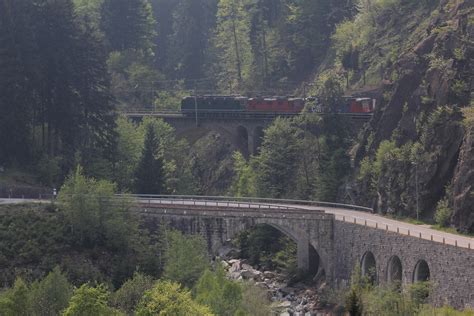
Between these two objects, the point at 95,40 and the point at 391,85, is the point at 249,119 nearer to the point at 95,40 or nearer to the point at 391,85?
the point at 95,40

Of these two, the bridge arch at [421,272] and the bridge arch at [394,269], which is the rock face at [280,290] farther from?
the bridge arch at [421,272]

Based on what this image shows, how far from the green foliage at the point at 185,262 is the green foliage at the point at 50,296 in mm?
11451

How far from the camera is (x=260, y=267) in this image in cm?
9631

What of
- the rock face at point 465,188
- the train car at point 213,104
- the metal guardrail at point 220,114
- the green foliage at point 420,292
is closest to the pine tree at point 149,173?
the metal guardrail at point 220,114

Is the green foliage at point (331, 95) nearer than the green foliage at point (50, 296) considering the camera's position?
No

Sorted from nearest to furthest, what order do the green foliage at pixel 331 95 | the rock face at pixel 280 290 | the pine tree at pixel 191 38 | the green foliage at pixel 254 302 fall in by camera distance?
the green foliage at pixel 254 302
the rock face at pixel 280 290
the green foliage at pixel 331 95
the pine tree at pixel 191 38

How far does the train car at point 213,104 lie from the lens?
407 ft

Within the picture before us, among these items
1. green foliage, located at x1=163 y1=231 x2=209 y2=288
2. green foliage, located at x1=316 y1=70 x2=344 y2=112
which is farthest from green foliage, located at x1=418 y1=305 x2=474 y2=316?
green foliage, located at x1=316 y1=70 x2=344 y2=112

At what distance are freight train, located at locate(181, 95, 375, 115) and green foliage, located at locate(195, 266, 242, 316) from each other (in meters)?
37.0

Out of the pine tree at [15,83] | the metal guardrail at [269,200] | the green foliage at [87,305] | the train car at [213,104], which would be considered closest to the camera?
the green foliage at [87,305]

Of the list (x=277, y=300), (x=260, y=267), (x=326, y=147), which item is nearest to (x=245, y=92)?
(x=326, y=147)

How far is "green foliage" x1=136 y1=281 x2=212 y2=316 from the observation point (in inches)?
2432

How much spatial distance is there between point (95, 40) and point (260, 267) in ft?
111

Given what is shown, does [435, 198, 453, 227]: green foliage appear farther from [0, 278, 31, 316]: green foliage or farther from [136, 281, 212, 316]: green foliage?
[0, 278, 31, 316]: green foliage
